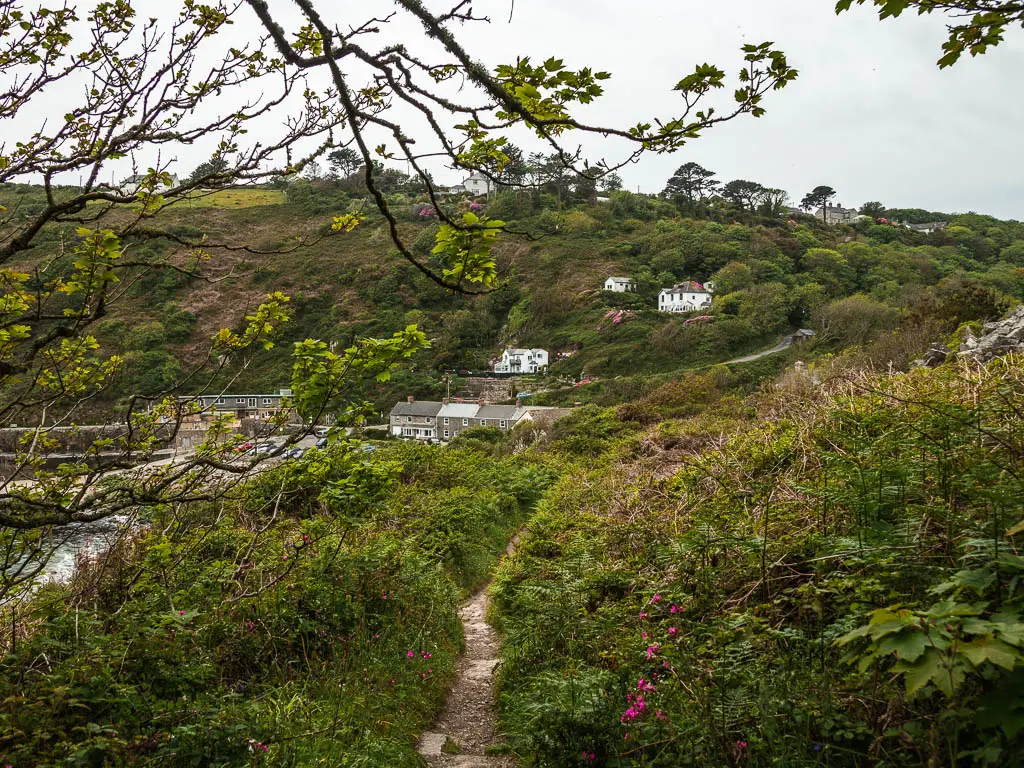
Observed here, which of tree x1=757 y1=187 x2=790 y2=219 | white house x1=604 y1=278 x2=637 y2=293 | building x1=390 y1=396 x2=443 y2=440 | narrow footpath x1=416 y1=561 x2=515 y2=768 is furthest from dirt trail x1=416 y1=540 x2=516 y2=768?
tree x1=757 y1=187 x2=790 y2=219

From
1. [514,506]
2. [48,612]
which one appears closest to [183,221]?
[514,506]

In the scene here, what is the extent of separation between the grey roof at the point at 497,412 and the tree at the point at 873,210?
87945mm

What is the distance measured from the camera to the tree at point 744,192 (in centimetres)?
9112

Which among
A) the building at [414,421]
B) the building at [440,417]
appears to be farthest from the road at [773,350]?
the building at [414,421]

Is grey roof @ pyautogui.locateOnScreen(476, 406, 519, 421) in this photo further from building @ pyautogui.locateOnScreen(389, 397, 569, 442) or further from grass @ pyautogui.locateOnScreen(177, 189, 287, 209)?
grass @ pyautogui.locateOnScreen(177, 189, 287, 209)

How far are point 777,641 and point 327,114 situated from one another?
4489mm

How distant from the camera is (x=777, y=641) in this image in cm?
345

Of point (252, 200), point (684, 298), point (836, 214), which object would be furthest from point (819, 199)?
point (252, 200)

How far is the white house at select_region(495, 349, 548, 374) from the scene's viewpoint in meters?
58.0

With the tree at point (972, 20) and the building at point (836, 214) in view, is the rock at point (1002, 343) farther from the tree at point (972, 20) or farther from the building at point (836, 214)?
the building at point (836, 214)

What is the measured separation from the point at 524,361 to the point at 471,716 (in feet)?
175

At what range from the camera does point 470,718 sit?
5.05m

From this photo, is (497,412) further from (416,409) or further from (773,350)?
(773,350)

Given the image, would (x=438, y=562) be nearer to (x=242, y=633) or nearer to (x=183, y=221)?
(x=242, y=633)
